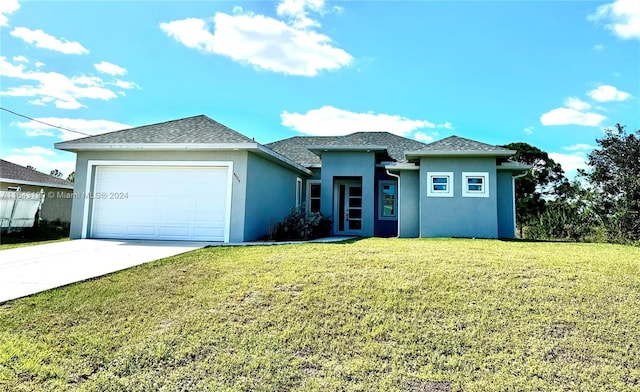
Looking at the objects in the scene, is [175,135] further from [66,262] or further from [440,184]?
[440,184]

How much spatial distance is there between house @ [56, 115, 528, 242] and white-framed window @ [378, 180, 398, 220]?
1500 mm

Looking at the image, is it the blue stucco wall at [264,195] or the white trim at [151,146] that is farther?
the blue stucco wall at [264,195]

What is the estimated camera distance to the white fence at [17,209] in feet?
44.7

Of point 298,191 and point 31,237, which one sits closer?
point 31,237

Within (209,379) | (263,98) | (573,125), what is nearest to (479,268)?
(209,379)

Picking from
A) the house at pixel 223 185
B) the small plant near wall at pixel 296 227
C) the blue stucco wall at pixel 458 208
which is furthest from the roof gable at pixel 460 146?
the small plant near wall at pixel 296 227

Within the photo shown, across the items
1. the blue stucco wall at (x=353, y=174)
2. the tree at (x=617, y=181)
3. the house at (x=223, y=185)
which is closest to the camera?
the house at (x=223, y=185)

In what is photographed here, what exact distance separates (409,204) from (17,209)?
14940mm

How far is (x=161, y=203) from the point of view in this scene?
11633mm

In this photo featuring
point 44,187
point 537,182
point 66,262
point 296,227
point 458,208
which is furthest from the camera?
point 537,182

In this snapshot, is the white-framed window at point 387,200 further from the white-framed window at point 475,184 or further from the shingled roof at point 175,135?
the shingled roof at point 175,135

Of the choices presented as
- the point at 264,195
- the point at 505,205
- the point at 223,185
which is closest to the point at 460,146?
the point at 505,205

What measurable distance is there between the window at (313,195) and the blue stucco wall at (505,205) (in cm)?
770

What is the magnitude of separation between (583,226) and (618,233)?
1078 mm
